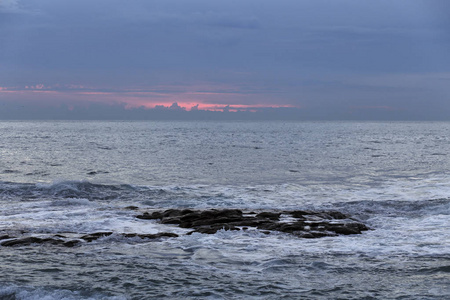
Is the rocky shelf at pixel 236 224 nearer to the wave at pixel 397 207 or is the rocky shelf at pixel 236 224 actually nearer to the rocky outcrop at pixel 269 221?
the rocky outcrop at pixel 269 221

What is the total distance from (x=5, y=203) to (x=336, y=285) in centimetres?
1469

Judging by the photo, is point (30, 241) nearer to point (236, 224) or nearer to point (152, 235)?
point (152, 235)

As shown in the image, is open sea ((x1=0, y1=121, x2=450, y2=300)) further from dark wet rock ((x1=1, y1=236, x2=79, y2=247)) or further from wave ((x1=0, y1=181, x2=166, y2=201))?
dark wet rock ((x1=1, y1=236, x2=79, y2=247))

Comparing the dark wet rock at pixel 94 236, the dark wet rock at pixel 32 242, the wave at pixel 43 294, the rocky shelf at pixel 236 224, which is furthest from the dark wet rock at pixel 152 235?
the wave at pixel 43 294

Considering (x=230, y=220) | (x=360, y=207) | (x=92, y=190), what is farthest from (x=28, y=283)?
(x=92, y=190)

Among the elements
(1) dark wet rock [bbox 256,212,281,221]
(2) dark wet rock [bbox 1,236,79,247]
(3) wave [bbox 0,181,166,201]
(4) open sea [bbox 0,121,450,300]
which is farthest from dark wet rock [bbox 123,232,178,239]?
(3) wave [bbox 0,181,166,201]

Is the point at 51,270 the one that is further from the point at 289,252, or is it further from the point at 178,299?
the point at 289,252

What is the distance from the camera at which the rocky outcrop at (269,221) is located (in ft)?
42.0

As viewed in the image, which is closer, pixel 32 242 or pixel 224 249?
pixel 224 249

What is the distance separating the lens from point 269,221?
1407 cm

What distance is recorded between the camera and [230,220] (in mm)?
14039

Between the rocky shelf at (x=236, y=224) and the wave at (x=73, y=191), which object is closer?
the rocky shelf at (x=236, y=224)

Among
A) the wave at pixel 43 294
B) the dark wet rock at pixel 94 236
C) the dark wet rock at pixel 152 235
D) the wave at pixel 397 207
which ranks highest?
the wave at pixel 43 294

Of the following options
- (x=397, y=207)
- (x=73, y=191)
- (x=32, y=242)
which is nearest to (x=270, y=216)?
(x=397, y=207)
